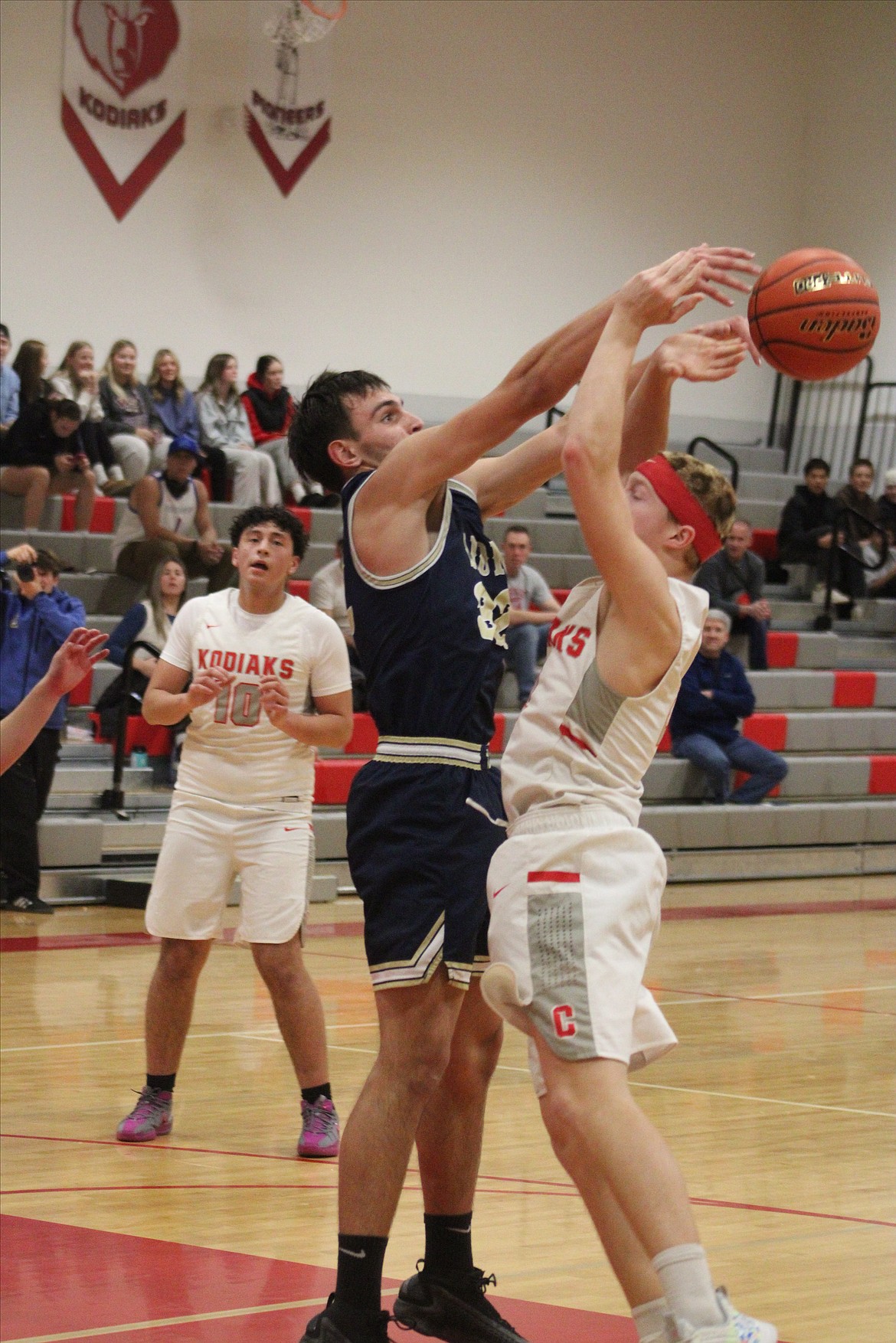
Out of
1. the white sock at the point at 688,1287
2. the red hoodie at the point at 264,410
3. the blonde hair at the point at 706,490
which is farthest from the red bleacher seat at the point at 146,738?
the white sock at the point at 688,1287

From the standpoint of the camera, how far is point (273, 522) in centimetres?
556

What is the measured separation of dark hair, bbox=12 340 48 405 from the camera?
12703 millimetres

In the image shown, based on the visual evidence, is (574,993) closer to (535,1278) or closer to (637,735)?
(637,735)

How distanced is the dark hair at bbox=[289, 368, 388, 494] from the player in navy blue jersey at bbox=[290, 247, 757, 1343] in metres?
0.24

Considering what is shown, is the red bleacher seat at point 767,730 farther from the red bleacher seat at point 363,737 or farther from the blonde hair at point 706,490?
the blonde hair at point 706,490

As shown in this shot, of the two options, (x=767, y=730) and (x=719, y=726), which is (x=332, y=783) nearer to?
(x=719, y=726)

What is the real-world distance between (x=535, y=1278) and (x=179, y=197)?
12.5 m

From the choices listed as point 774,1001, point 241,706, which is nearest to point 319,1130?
point 241,706

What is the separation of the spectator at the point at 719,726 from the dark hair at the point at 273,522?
6662mm

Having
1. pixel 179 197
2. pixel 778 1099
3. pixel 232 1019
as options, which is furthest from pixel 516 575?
pixel 778 1099

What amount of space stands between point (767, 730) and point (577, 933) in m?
10.5

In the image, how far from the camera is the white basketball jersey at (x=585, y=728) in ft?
10.2

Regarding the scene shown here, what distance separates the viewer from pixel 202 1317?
3.59 metres

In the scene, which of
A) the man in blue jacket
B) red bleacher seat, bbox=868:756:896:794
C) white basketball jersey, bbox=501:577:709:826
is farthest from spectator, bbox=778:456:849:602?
white basketball jersey, bbox=501:577:709:826
